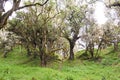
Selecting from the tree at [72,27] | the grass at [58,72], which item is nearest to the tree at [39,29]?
the grass at [58,72]

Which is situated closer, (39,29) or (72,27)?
(39,29)

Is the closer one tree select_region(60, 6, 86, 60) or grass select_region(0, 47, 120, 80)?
grass select_region(0, 47, 120, 80)

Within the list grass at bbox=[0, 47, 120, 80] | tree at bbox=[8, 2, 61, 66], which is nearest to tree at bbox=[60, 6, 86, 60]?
grass at bbox=[0, 47, 120, 80]

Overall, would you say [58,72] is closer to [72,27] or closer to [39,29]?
[39,29]

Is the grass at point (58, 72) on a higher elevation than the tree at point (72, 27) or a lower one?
lower

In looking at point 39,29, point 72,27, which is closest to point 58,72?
point 39,29

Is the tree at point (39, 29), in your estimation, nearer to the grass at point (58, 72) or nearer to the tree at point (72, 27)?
the grass at point (58, 72)

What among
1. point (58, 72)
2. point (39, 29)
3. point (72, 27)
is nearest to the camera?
point (58, 72)

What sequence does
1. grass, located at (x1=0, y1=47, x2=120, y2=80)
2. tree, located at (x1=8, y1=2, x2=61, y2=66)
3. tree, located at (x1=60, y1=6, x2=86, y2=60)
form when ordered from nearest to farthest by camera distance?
1. grass, located at (x1=0, y1=47, x2=120, y2=80)
2. tree, located at (x1=8, y1=2, x2=61, y2=66)
3. tree, located at (x1=60, y1=6, x2=86, y2=60)

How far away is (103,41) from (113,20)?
5.09 meters

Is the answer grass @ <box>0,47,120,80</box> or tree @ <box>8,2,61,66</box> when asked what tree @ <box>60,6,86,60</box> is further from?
tree @ <box>8,2,61,66</box>

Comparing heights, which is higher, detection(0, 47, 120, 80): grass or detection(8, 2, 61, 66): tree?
detection(8, 2, 61, 66): tree

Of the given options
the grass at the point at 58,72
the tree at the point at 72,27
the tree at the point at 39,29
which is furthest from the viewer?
the tree at the point at 72,27

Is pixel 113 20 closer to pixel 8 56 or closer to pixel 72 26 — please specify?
pixel 72 26
